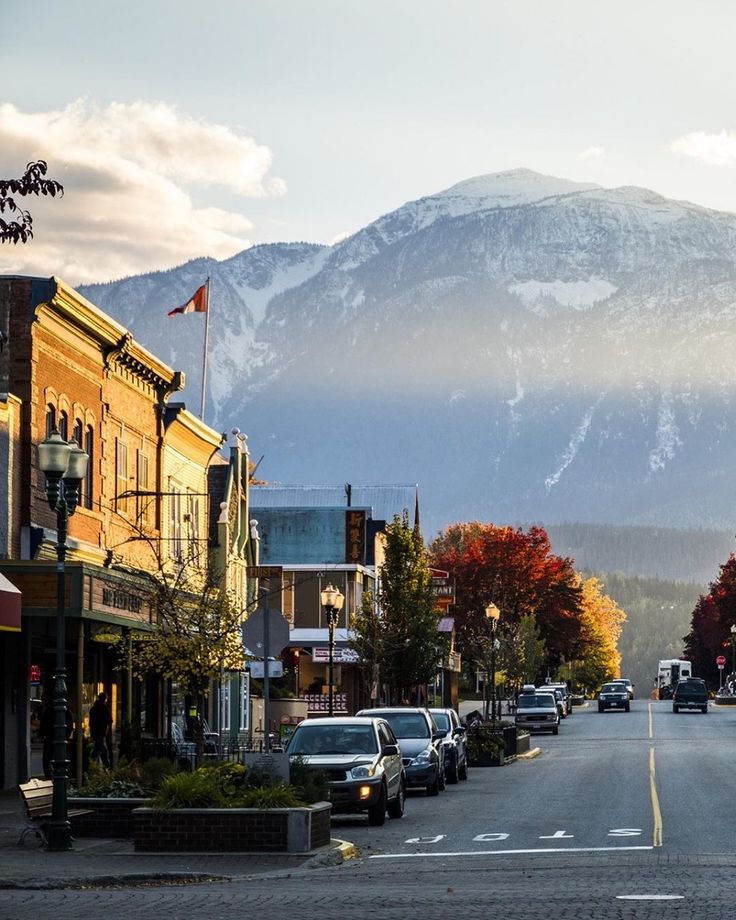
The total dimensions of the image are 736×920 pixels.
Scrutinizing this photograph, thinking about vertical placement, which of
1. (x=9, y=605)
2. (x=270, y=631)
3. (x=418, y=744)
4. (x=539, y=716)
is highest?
(x=9, y=605)

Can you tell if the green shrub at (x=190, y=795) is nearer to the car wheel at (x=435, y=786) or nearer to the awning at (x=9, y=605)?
the awning at (x=9, y=605)

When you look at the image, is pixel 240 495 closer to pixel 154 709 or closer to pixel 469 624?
pixel 154 709

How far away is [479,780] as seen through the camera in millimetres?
Answer: 44531

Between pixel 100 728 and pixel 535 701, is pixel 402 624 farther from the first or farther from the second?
pixel 100 728

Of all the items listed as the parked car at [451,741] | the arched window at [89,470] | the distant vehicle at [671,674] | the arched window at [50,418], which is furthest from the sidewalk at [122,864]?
the distant vehicle at [671,674]

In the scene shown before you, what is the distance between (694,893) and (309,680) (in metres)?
66.7

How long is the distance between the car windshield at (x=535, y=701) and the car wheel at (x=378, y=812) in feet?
161

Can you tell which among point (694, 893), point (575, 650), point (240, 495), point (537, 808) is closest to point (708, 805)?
point (537, 808)

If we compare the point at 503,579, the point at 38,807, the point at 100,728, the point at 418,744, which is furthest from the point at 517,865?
the point at 503,579

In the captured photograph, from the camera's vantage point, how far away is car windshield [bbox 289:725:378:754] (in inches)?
1202

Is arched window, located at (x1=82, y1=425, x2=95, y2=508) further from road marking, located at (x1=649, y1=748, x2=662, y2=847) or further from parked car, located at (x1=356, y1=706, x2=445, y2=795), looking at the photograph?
road marking, located at (x1=649, y1=748, x2=662, y2=847)

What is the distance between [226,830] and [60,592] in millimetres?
4080

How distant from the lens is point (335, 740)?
30.9 meters

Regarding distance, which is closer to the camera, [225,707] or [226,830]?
[226,830]
